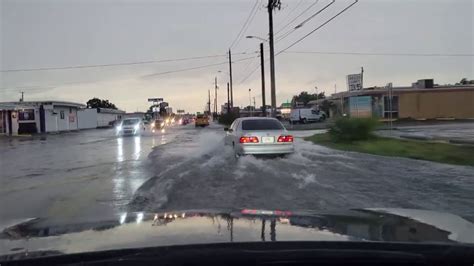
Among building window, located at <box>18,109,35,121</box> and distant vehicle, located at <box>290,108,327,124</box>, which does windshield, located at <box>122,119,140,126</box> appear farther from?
distant vehicle, located at <box>290,108,327,124</box>

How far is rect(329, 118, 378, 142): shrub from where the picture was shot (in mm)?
25609

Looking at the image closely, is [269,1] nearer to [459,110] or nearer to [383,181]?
[383,181]

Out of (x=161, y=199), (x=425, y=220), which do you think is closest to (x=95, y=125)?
(x=161, y=199)

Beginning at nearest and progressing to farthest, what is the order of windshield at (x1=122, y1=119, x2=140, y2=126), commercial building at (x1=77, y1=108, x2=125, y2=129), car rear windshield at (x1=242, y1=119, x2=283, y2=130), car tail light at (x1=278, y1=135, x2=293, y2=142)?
car tail light at (x1=278, y1=135, x2=293, y2=142) < car rear windshield at (x1=242, y1=119, x2=283, y2=130) < windshield at (x1=122, y1=119, x2=140, y2=126) < commercial building at (x1=77, y1=108, x2=125, y2=129)

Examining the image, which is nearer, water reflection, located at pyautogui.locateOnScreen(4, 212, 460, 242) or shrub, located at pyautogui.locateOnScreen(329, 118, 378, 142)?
water reflection, located at pyautogui.locateOnScreen(4, 212, 460, 242)

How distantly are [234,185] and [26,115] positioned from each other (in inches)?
2149

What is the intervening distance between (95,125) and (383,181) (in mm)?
79863

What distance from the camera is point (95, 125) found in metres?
88.3

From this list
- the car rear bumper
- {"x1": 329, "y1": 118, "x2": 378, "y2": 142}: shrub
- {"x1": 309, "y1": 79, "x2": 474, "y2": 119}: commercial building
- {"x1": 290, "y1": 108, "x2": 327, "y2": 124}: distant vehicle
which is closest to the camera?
the car rear bumper

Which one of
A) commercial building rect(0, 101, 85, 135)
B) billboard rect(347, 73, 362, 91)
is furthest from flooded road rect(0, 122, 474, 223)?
commercial building rect(0, 101, 85, 135)

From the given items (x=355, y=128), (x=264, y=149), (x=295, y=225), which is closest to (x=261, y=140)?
(x=264, y=149)

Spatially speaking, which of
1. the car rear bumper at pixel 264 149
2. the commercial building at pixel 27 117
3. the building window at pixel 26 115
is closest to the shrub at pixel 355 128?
the car rear bumper at pixel 264 149

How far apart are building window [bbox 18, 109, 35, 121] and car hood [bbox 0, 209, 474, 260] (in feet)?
198

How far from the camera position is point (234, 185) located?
12.2 m
